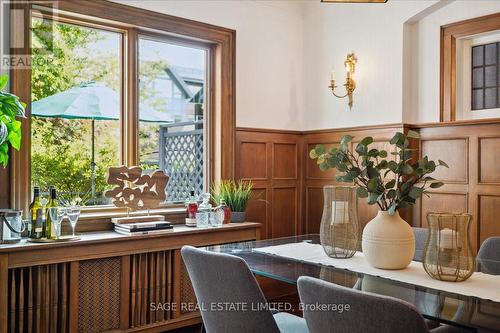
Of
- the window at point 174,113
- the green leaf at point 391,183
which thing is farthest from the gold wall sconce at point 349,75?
the green leaf at point 391,183

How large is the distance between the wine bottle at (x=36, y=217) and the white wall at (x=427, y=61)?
108 inches

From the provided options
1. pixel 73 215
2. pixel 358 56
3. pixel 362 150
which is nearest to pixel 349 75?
pixel 358 56

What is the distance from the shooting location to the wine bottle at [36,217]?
2.73 metres

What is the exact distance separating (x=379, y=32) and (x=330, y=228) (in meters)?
2.43

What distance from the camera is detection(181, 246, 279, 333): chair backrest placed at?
155 cm

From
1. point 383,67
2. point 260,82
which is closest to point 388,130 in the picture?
point 383,67

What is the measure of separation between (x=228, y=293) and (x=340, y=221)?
2.08 feet

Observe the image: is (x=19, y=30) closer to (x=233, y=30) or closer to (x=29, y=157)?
(x=29, y=157)

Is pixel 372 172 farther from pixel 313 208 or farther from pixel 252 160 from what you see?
pixel 313 208

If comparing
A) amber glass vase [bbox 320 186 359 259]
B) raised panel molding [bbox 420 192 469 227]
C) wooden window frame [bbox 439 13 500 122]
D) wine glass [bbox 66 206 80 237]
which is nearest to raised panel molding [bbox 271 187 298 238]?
raised panel molding [bbox 420 192 469 227]

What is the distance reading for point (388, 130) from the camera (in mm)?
3785

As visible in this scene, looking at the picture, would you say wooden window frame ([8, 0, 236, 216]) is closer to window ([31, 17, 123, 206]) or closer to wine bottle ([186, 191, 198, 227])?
window ([31, 17, 123, 206])

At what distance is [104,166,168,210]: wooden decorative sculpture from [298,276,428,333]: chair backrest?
210cm

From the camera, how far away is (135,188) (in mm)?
3230
